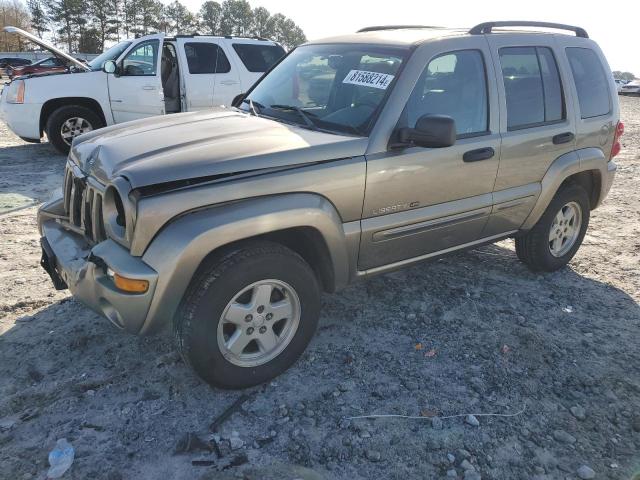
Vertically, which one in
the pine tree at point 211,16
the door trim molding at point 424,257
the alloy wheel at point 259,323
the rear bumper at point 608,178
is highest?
the pine tree at point 211,16

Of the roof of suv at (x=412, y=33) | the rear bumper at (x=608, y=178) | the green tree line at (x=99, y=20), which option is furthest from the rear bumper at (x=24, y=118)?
the green tree line at (x=99, y=20)

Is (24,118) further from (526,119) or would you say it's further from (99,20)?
(99,20)

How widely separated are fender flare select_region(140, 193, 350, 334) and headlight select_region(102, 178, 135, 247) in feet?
0.51

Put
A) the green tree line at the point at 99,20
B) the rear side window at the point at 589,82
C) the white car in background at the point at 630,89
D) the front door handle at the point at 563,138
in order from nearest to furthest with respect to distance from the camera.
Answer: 1. the front door handle at the point at 563,138
2. the rear side window at the point at 589,82
3. the white car in background at the point at 630,89
4. the green tree line at the point at 99,20

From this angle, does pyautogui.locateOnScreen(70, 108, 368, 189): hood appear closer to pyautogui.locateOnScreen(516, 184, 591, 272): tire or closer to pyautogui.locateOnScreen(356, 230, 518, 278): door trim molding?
pyautogui.locateOnScreen(356, 230, 518, 278): door trim molding

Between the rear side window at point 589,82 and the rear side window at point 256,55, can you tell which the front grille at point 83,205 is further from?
the rear side window at point 256,55

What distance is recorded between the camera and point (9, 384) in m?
2.87

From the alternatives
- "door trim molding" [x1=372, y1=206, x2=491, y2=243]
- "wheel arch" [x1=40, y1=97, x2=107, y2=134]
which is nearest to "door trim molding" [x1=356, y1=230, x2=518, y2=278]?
"door trim molding" [x1=372, y1=206, x2=491, y2=243]

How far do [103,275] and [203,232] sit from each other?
59 centimetres

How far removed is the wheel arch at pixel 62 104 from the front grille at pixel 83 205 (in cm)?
544

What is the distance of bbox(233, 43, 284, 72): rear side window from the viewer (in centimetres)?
876

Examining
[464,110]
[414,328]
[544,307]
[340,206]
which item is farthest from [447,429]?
[464,110]

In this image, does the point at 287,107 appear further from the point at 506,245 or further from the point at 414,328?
the point at 506,245

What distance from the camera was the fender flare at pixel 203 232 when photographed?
2412 millimetres
